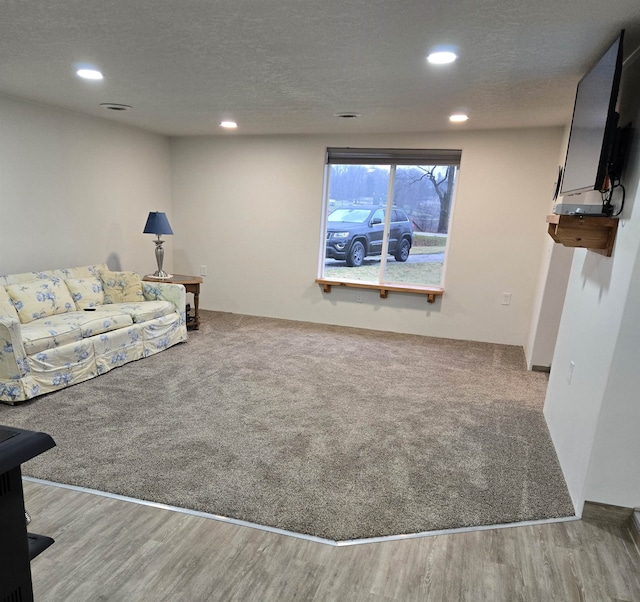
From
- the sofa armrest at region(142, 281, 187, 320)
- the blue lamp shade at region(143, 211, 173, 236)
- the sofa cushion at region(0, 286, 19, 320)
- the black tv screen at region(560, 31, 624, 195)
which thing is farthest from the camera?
the blue lamp shade at region(143, 211, 173, 236)

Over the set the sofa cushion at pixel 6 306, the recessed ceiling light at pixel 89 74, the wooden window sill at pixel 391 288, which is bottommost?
the sofa cushion at pixel 6 306

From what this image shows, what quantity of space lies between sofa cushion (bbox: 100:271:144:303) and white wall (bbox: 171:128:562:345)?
143cm

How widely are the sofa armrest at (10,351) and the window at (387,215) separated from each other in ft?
10.6

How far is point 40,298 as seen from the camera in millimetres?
3482

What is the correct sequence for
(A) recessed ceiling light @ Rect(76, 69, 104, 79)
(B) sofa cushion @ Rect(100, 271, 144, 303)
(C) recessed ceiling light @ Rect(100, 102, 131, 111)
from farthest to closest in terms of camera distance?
(B) sofa cushion @ Rect(100, 271, 144, 303)
(C) recessed ceiling light @ Rect(100, 102, 131, 111)
(A) recessed ceiling light @ Rect(76, 69, 104, 79)

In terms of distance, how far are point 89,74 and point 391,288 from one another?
343 centimetres

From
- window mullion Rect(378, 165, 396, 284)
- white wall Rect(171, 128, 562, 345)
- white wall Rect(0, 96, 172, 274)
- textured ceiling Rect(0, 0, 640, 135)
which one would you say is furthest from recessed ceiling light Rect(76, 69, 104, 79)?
window mullion Rect(378, 165, 396, 284)

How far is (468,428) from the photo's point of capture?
279 centimetres

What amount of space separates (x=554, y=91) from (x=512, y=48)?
→ 3.13ft

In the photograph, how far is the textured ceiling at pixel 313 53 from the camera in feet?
5.67

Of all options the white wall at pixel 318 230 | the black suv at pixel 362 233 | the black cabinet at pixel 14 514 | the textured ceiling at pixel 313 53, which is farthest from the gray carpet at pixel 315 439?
the textured ceiling at pixel 313 53

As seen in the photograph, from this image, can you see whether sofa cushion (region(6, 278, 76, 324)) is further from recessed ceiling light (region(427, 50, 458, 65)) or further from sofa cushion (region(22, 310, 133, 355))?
recessed ceiling light (region(427, 50, 458, 65))

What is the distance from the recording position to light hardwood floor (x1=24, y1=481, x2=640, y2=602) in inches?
61.2

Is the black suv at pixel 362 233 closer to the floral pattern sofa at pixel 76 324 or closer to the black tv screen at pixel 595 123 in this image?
the floral pattern sofa at pixel 76 324
